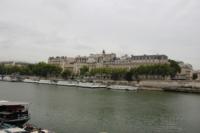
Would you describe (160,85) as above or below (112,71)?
below

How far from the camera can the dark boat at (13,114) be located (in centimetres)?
2317

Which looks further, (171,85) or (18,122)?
(171,85)

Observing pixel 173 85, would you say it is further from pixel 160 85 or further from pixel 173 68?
pixel 173 68

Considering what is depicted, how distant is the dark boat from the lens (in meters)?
23.2

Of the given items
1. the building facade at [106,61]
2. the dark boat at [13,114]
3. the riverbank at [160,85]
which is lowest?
the dark boat at [13,114]

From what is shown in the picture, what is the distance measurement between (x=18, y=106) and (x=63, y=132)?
429 centimetres

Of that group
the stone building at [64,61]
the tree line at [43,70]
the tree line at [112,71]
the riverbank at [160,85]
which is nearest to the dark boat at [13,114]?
the riverbank at [160,85]

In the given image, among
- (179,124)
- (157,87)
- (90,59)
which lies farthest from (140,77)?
(179,124)

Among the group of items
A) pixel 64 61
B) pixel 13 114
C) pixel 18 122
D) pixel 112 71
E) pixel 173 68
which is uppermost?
pixel 64 61

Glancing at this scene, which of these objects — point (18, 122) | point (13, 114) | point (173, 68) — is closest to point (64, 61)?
point (173, 68)

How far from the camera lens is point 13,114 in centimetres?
2367

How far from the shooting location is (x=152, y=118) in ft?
108

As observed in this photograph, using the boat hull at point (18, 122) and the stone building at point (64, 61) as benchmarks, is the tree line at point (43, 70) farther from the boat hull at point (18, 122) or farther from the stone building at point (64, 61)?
the boat hull at point (18, 122)

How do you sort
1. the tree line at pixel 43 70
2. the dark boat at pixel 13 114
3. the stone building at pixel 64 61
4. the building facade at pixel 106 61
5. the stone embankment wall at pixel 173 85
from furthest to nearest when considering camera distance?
the stone building at pixel 64 61 < the tree line at pixel 43 70 < the building facade at pixel 106 61 < the stone embankment wall at pixel 173 85 < the dark boat at pixel 13 114
